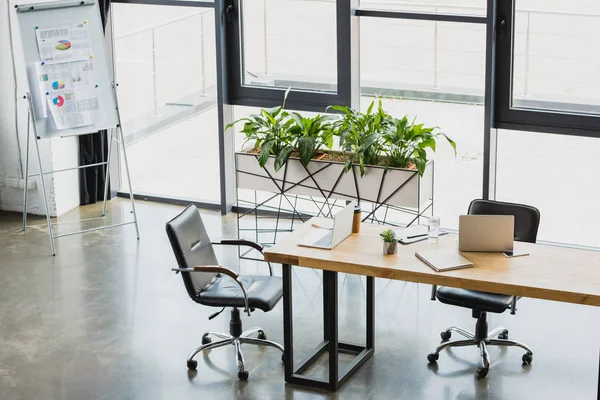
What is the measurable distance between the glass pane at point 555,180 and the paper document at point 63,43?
11.2 feet

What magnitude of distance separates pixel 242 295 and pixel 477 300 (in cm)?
134

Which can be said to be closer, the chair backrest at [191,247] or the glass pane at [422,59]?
the chair backrest at [191,247]

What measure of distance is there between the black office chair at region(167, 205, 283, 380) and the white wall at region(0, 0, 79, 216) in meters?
3.09

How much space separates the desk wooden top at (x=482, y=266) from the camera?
4.79 m

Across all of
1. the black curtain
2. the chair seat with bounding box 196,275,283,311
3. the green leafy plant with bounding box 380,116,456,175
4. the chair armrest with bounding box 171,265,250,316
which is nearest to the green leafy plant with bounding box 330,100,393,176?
the green leafy plant with bounding box 380,116,456,175

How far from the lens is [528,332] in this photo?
19.9ft

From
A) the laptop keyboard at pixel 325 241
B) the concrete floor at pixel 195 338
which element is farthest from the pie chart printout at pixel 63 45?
the laptop keyboard at pixel 325 241

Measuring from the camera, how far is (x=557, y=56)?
720cm

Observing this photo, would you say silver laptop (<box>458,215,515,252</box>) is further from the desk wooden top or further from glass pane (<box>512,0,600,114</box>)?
glass pane (<box>512,0,600,114</box>)

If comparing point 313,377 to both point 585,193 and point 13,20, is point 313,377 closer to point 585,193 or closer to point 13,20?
point 585,193

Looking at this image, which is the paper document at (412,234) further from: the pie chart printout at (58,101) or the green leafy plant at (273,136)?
the pie chart printout at (58,101)

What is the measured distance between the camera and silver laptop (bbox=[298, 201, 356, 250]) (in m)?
5.39

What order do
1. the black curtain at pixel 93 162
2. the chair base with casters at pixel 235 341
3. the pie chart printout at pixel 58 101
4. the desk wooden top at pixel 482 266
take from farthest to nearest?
the black curtain at pixel 93 162 < the pie chart printout at pixel 58 101 < the chair base with casters at pixel 235 341 < the desk wooden top at pixel 482 266

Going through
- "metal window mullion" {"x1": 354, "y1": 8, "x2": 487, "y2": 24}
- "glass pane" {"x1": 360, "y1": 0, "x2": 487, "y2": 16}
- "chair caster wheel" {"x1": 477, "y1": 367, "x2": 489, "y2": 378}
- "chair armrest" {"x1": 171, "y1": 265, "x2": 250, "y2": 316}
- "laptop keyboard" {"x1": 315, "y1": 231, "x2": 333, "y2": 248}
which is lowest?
"chair caster wheel" {"x1": 477, "y1": 367, "x2": 489, "y2": 378}
